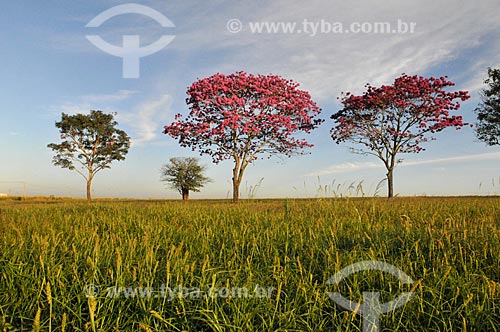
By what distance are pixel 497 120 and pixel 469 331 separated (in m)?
34.1

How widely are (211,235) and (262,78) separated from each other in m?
21.9

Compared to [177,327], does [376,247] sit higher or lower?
higher

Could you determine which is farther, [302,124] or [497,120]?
[497,120]

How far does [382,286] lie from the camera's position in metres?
3.15

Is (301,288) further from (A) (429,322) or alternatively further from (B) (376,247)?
(B) (376,247)

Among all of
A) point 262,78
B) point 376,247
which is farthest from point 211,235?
point 262,78

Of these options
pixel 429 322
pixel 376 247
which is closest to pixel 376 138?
pixel 376 247

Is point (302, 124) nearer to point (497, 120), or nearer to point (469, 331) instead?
point (497, 120)

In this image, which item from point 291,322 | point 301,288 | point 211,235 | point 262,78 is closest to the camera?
point 291,322

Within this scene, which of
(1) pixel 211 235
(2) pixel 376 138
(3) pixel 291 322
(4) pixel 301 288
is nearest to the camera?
(3) pixel 291 322

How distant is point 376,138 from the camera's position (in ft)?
94.3

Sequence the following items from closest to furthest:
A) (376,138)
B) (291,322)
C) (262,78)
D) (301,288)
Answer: (291,322) < (301,288) < (262,78) < (376,138)

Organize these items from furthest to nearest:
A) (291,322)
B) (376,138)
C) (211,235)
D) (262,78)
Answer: (376,138) < (262,78) < (211,235) < (291,322)

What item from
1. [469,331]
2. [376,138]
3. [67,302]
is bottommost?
[469,331]
